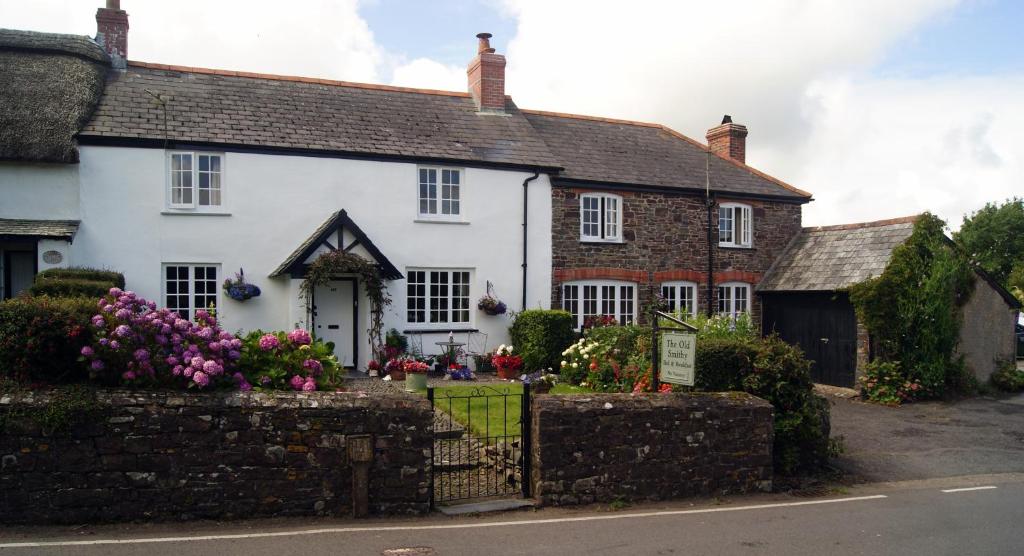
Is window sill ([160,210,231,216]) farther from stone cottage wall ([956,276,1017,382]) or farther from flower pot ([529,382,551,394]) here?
stone cottage wall ([956,276,1017,382])

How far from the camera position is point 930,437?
13.6m

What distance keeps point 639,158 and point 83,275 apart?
48.9 feet

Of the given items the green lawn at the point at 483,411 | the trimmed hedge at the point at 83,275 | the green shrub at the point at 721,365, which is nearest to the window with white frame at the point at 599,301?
the green lawn at the point at 483,411

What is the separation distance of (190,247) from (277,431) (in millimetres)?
10938

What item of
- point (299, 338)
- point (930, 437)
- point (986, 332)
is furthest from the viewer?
point (986, 332)

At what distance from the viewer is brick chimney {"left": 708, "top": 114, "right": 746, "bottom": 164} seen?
84.5 ft

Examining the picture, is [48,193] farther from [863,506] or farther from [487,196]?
[863,506]

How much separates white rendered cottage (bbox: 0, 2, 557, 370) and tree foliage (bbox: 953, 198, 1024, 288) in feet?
137

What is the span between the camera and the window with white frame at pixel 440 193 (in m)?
19.4

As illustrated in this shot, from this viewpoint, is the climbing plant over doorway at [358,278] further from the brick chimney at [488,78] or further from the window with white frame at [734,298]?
the window with white frame at [734,298]

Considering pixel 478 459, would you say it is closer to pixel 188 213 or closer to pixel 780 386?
pixel 780 386

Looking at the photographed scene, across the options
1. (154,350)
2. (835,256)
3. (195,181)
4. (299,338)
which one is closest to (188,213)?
(195,181)

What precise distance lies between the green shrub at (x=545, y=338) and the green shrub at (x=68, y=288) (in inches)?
361

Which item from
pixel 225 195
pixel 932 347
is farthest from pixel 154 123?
pixel 932 347
